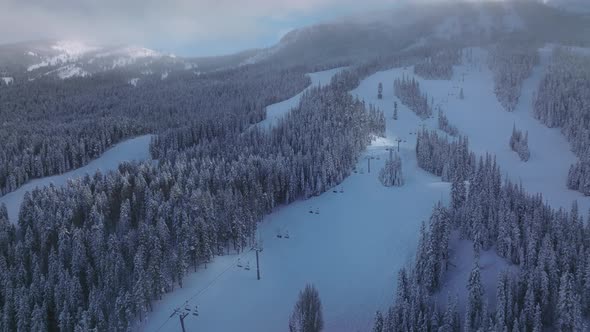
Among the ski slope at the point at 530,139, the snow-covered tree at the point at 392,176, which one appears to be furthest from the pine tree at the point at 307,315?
the ski slope at the point at 530,139

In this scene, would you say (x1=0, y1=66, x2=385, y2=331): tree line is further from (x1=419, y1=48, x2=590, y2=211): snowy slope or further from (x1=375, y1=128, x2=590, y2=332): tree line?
(x1=419, y1=48, x2=590, y2=211): snowy slope

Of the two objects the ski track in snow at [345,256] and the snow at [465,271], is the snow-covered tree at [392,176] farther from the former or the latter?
the snow at [465,271]

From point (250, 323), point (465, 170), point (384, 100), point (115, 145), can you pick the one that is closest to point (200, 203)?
point (250, 323)

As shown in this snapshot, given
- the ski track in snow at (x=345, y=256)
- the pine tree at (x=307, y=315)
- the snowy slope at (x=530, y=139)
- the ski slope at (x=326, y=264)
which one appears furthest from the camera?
the snowy slope at (x=530, y=139)

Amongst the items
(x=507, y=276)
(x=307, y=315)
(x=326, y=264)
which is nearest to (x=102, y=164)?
(x=326, y=264)


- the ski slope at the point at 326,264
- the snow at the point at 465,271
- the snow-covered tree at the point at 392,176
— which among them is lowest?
the ski slope at the point at 326,264

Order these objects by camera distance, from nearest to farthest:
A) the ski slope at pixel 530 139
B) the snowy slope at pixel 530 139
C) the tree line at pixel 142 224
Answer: the tree line at pixel 142 224 < the ski slope at pixel 530 139 < the snowy slope at pixel 530 139

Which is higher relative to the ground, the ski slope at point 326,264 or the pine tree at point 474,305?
the pine tree at point 474,305
